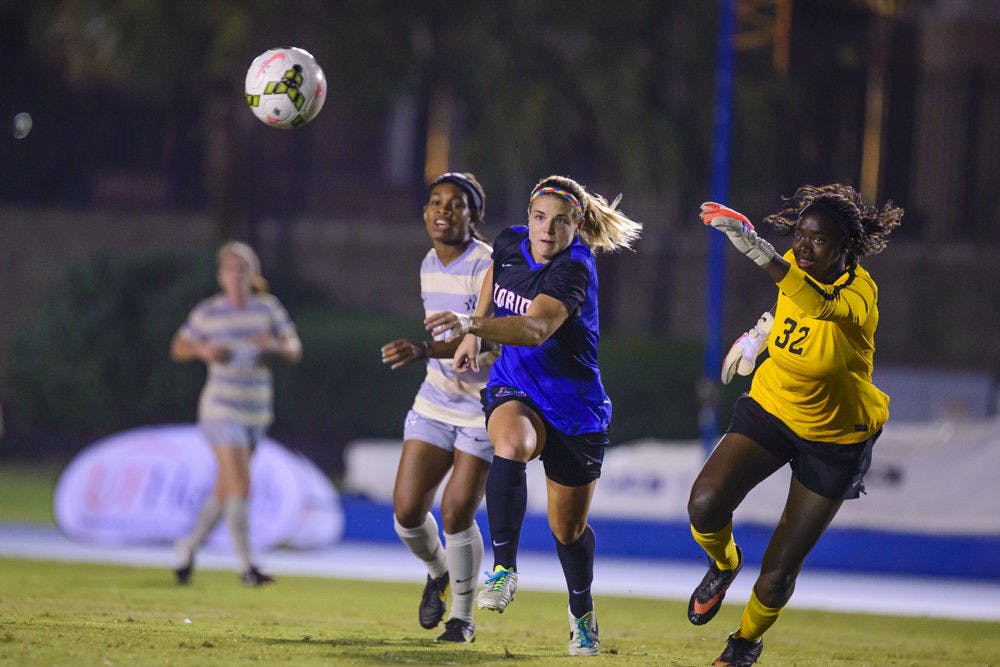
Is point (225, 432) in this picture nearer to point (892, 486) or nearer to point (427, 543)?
point (427, 543)

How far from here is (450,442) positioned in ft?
25.4

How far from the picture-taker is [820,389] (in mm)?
6918

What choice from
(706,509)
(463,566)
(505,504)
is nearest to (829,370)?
(706,509)

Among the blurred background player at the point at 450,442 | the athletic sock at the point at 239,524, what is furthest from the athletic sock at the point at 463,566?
the athletic sock at the point at 239,524

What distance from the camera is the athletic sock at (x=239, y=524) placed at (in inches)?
417

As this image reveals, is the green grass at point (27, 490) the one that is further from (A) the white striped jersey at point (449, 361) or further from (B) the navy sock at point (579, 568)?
(B) the navy sock at point (579, 568)

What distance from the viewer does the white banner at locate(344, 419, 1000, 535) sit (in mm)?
12547

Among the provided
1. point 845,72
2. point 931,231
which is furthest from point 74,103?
point 931,231

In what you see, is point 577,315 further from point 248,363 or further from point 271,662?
point 248,363

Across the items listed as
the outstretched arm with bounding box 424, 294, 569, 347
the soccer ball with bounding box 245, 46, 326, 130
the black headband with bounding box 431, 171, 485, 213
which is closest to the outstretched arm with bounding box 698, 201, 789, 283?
the outstretched arm with bounding box 424, 294, 569, 347

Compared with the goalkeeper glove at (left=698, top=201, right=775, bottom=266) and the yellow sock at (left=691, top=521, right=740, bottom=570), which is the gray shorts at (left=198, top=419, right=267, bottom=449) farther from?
the goalkeeper glove at (left=698, top=201, right=775, bottom=266)

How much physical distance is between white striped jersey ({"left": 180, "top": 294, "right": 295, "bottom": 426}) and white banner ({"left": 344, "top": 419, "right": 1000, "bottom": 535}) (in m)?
3.36

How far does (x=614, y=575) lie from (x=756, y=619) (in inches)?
209

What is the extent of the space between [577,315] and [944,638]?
12.5ft
